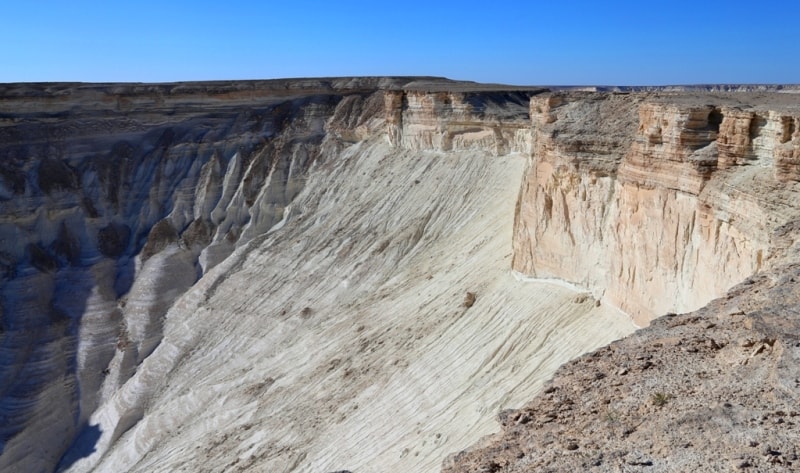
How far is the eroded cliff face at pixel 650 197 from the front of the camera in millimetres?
12141

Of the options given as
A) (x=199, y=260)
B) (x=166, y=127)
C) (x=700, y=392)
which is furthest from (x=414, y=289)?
(x=166, y=127)

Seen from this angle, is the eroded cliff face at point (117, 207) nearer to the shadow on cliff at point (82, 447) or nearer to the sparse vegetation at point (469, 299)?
the shadow on cliff at point (82, 447)

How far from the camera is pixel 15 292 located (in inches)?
Result: 1241

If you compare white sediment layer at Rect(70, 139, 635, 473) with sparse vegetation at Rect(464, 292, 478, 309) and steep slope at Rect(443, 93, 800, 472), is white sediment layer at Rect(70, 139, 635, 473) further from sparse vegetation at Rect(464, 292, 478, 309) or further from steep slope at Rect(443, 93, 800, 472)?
steep slope at Rect(443, 93, 800, 472)

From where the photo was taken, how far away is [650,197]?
1480cm

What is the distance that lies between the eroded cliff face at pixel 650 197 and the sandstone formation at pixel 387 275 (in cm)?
6

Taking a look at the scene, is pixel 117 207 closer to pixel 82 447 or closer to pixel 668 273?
pixel 82 447

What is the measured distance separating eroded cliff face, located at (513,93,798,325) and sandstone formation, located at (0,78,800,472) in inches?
2.5

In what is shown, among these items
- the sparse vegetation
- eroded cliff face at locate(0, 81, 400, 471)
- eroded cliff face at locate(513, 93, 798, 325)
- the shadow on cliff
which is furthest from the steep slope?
eroded cliff face at locate(0, 81, 400, 471)

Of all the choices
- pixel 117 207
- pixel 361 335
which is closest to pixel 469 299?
pixel 361 335

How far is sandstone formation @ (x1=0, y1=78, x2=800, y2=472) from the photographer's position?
6.72m

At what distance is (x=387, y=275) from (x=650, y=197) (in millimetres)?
13147

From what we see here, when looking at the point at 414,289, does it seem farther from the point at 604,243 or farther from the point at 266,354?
the point at 604,243

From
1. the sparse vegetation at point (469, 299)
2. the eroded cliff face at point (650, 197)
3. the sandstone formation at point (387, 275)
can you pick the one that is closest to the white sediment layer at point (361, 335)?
the sandstone formation at point (387, 275)
